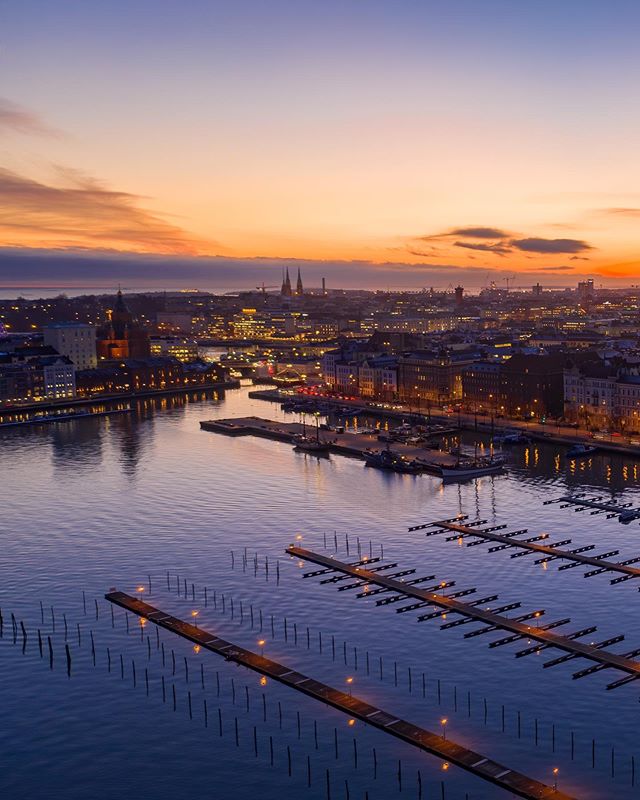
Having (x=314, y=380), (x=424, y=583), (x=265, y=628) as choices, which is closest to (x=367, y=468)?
(x=424, y=583)

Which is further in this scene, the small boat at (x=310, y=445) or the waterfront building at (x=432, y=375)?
the waterfront building at (x=432, y=375)

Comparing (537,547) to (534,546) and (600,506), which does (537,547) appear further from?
(600,506)

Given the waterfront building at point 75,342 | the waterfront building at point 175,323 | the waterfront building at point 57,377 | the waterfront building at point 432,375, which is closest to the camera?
the waterfront building at point 432,375

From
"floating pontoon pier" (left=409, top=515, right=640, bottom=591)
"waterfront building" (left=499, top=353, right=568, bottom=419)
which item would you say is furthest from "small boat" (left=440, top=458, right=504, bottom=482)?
"waterfront building" (left=499, top=353, right=568, bottom=419)

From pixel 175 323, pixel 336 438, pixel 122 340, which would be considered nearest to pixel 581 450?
pixel 336 438

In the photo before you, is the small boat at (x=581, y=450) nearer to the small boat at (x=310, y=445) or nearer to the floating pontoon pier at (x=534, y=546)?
the small boat at (x=310, y=445)

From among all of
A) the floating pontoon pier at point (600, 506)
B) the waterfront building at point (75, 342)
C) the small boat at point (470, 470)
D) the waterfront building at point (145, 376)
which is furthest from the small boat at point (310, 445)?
the waterfront building at point (75, 342)

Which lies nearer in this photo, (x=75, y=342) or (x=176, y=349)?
(x=75, y=342)
